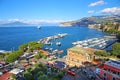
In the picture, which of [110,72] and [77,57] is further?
[77,57]

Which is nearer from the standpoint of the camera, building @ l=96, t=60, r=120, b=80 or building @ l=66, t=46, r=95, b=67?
building @ l=96, t=60, r=120, b=80

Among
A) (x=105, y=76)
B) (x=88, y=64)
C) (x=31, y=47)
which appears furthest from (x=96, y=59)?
(x=31, y=47)

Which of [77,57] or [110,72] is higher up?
[110,72]

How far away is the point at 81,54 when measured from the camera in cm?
2948

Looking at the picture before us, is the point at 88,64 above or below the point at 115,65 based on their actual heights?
below

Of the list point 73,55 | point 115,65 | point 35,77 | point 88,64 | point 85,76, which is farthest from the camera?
point 73,55

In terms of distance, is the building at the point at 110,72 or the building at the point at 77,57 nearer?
the building at the point at 110,72

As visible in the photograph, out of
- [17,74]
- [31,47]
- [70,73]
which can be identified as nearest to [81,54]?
[70,73]

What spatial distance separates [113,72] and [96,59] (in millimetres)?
10870

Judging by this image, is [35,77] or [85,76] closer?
[35,77]

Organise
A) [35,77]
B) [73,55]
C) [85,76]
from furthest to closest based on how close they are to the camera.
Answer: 1. [73,55]
2. [85,76]
3. [35,77]

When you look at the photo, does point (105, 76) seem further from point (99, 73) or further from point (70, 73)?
point (70, 73)

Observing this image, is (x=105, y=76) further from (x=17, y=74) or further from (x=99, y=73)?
(x=17, y=74)

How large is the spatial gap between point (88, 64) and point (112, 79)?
922cm
